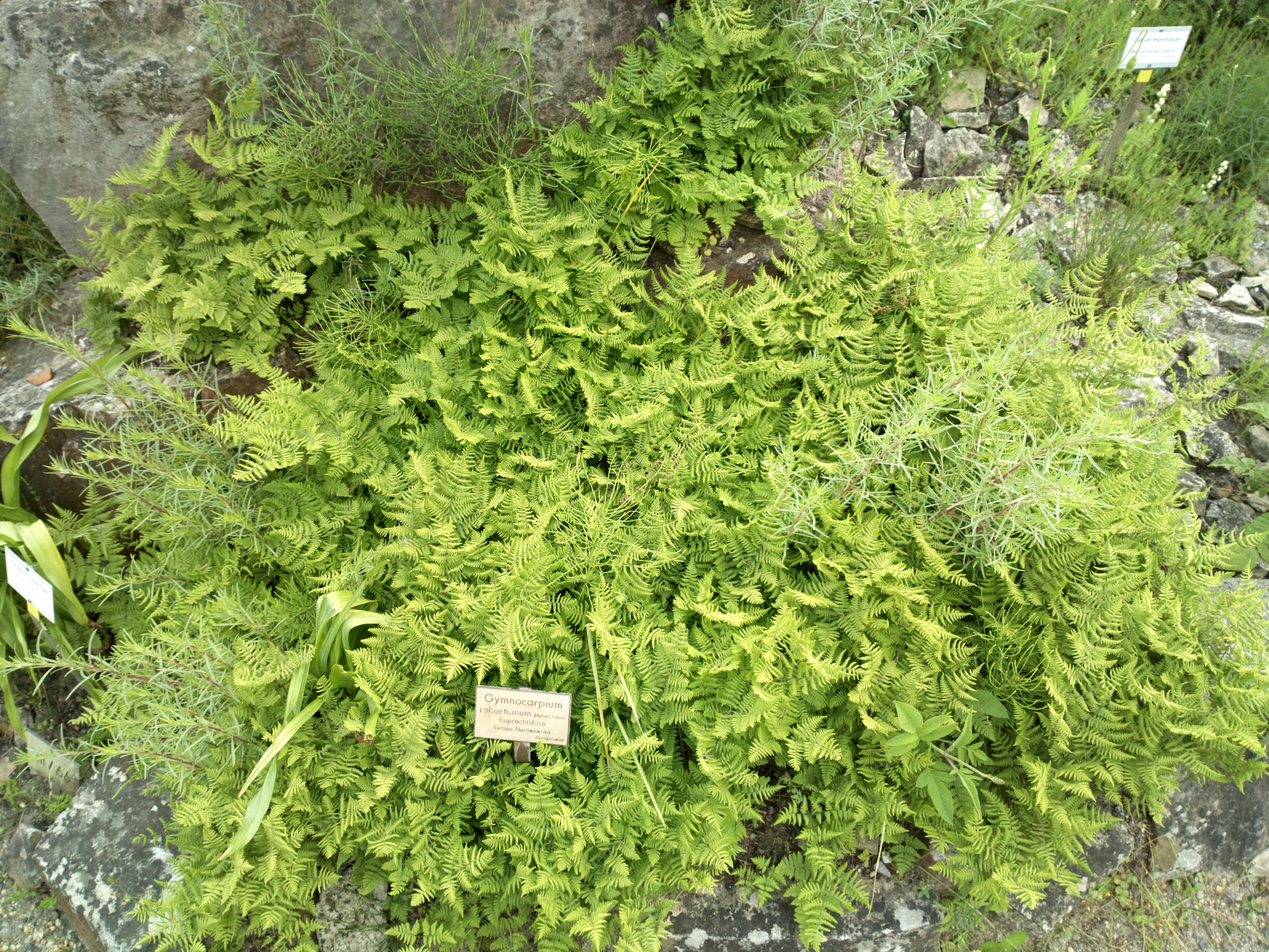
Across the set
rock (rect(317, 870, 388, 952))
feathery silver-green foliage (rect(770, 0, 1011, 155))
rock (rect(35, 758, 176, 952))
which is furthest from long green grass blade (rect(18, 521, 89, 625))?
feathery silver-green foliage (rect(770, 0, 1011, 155))

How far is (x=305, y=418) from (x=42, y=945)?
2.23 m

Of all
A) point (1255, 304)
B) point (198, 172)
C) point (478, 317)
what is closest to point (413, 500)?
point (478, 317)

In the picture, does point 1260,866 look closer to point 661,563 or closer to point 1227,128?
point 661,563

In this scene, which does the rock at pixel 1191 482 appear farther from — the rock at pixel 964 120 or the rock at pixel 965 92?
the rock at pixel 965 92

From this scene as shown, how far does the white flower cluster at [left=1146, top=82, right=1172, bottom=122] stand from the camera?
3756 millimetres

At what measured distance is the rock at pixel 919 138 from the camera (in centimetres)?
388

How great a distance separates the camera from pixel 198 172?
9.84 ft

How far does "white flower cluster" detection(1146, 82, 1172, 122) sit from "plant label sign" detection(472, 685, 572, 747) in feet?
14.2

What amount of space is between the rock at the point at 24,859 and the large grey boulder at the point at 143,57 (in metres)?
2.65

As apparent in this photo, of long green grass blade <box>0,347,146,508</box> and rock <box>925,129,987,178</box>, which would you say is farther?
rock <box>925,129,987,178</box>

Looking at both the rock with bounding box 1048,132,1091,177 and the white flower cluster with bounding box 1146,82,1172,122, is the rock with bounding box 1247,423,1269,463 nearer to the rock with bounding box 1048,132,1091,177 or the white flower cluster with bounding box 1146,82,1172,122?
the rock with bounding box 1048,132,1091,177

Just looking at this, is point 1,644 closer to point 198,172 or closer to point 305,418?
point 305,418

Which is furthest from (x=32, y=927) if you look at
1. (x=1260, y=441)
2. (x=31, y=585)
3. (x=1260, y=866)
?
(x=1260, y=441)

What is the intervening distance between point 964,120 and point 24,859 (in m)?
5.74
